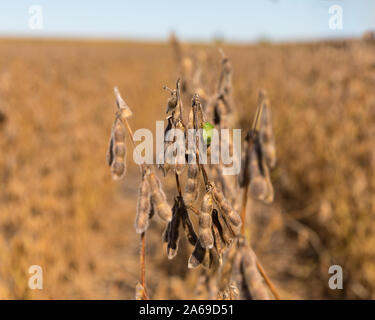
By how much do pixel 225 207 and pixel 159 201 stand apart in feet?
0.45

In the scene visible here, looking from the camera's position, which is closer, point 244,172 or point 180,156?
point 180,156

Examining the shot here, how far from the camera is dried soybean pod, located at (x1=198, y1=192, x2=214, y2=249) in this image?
0.72 meters

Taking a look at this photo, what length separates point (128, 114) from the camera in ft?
2.52

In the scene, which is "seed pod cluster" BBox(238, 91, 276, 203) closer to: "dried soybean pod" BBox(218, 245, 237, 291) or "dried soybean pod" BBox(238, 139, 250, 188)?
"dried soybean pod" BBox(238, 139, 250, 188)

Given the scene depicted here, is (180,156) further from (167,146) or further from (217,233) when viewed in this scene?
(217,233)

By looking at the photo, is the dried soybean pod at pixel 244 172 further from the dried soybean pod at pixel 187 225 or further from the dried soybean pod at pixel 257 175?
the dried soybean pod at pixel 187 225

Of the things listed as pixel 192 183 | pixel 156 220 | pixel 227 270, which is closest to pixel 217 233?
pixel 192 183

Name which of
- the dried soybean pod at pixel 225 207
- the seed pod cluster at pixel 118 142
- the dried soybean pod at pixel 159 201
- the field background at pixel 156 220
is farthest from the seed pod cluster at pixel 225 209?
→ the field background at pixel 156 220

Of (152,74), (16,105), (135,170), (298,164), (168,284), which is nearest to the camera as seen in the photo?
(168,284)

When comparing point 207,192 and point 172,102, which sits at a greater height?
point 172,102

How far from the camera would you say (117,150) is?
0.83m

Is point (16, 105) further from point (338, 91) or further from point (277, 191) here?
point (338, 91)

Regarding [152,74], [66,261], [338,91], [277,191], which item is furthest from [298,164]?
[152,74]

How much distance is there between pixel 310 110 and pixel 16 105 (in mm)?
4296
